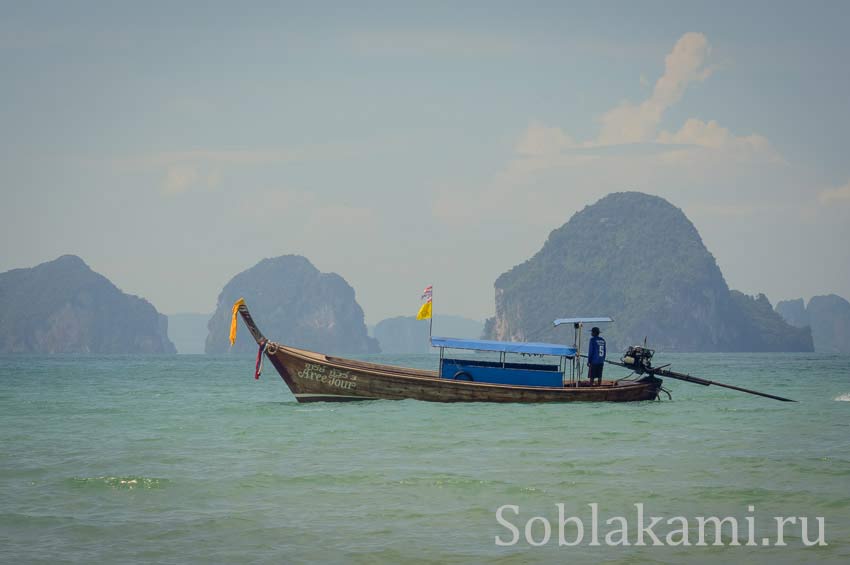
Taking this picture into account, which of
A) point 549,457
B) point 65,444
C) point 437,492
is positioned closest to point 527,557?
point 437,492

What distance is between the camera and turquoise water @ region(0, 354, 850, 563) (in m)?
10.4

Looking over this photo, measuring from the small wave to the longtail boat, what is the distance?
38.9 feet

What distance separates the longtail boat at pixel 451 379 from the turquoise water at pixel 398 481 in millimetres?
718

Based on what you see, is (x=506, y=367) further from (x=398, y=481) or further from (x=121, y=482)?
(x=121, y=482)

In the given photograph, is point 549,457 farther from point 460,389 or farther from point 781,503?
point 460,389

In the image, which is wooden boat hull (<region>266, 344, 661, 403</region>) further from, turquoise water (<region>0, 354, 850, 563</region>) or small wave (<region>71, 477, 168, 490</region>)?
small wave (<region>71, 477, 168, 490</region>)

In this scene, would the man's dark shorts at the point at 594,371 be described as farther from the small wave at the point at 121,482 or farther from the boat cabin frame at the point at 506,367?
the small wave at the point at 121,482

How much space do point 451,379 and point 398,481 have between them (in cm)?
1275

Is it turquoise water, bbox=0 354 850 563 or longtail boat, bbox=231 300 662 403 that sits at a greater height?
longtail boat, bbox=231 300 662 403

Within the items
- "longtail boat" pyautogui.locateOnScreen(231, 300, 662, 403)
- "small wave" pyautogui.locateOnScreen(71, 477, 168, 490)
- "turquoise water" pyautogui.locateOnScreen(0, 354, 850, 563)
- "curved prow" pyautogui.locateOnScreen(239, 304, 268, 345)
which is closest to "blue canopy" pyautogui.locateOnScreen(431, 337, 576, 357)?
"longtail boat" pyautogui.locateOnScreen(231, 300, 662, 403)

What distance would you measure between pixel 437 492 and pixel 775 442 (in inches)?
384

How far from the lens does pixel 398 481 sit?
47.7 ft

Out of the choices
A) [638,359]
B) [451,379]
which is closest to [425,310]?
[451,379]

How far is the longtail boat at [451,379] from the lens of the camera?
26938mm
